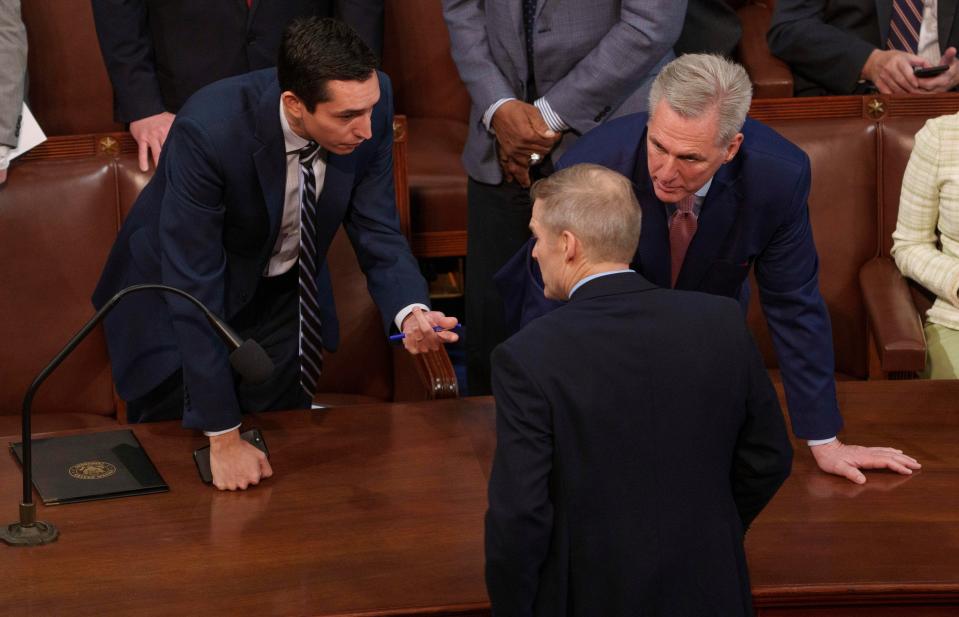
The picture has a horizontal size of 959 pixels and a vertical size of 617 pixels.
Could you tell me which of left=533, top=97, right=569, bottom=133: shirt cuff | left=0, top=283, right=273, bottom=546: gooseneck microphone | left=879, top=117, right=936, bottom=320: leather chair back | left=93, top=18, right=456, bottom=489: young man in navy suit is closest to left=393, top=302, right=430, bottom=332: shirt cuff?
left=93, top=18, right=456, bottom=489: young man in navy suit

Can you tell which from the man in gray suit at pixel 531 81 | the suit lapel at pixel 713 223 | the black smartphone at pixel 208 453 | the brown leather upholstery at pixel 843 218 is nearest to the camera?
the black smartphone at pixel 208 453

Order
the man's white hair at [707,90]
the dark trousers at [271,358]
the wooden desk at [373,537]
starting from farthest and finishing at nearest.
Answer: the dark trousers at [271,358]
the man's white hair at [707,90]
the wooden desk at [373,537]

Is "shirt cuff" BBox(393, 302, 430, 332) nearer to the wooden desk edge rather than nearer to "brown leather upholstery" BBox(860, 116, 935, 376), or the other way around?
the wooden desk edge

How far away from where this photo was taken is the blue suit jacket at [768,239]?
2.34m

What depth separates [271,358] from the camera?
109 inches

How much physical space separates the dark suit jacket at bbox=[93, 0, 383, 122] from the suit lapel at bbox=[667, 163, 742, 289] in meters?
1.20

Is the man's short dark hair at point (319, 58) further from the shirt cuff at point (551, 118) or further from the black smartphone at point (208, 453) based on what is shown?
the shirt cuff at point (551, 118)

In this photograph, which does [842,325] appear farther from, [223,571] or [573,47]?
[223,571]

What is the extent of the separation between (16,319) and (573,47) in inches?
54.6

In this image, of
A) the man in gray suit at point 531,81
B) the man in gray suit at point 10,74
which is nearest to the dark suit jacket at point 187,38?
the man in gray suit at point 10,74

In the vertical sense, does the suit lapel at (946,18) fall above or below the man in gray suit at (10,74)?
below

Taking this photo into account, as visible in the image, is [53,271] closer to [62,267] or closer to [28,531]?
[62,267]

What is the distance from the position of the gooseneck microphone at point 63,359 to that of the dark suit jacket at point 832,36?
6.91ft

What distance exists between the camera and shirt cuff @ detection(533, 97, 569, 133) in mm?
2957
